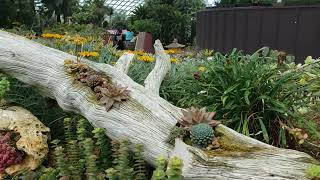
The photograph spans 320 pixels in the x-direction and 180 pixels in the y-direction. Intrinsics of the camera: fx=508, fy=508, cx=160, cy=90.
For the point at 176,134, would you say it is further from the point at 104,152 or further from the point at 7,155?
the point at 7,155

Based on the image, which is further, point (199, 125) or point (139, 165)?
point (139, 165)

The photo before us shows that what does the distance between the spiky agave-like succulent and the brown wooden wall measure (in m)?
9.10

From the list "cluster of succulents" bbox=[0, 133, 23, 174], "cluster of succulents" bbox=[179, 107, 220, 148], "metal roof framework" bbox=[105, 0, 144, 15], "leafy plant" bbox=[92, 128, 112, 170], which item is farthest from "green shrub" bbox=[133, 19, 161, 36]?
"cluster of succulents" bbox=[179, 107, 220, 148]

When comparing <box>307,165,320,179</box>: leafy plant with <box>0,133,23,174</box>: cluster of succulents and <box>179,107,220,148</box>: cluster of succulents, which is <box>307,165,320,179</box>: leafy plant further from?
<box>0,133,23,174</box>: cluster of succulents

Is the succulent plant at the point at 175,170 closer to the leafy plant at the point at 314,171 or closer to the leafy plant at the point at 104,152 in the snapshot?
the leafy plant at the point at 314,171

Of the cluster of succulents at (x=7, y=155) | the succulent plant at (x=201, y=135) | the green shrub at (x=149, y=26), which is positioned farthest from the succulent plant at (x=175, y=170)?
the green shrub at (x=149, y=26)

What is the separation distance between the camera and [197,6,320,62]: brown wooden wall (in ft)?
39.3

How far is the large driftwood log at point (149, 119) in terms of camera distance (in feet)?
8.77

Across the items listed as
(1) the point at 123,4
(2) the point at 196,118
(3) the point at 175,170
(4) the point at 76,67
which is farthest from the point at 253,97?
(1) the point at 123,4

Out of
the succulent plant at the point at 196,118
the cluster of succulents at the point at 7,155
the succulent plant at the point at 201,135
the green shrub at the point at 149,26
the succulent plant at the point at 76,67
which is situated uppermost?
the succulent plant at the point at 76,67

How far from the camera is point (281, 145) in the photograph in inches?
136

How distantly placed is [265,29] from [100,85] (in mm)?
9995

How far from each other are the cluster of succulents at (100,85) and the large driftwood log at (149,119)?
0.16 feet

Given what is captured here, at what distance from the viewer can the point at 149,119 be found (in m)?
3.30
